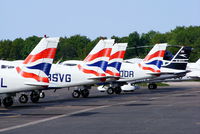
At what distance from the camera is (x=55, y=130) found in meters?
14.7

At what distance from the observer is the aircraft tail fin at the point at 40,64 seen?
23.5 m

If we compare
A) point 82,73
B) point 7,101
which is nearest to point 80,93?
point 82,73

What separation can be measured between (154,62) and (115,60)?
25.6 feet

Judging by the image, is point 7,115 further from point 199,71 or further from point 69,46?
point 69,46

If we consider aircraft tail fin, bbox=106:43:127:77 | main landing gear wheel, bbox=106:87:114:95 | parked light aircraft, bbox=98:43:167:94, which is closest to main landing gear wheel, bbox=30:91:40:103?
aircraft tail fin, bbox=106:43:127:77

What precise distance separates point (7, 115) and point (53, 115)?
186 centimetres

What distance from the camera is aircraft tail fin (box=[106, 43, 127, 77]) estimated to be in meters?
35.8

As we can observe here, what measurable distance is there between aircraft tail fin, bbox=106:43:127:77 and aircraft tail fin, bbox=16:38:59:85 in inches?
474

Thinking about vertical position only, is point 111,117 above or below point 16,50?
below

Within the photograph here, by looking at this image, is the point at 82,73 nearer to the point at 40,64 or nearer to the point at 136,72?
the point at 40,64

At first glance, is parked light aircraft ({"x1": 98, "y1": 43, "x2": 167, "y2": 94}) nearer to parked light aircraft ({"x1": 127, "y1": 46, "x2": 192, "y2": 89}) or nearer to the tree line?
parked light aircraft ({"x1": 127, "y1": 46, "x2": 192, "y2": 89})

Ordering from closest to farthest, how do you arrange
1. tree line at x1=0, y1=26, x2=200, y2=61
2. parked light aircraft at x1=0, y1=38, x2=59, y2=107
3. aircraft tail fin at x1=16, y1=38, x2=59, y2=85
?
parked light aircraft at x1=0, y1=38, x2=59, y2=107 → aircraft tail fin at x1=16, y1=38, x2=59, y2=85 → tree line at x1=0, y1=26, x2=200, y2=61

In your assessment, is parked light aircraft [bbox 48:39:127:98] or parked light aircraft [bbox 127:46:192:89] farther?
parked light aircraft [bbox 127:46:192:89]

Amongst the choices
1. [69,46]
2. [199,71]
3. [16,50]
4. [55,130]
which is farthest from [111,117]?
[69,46]
